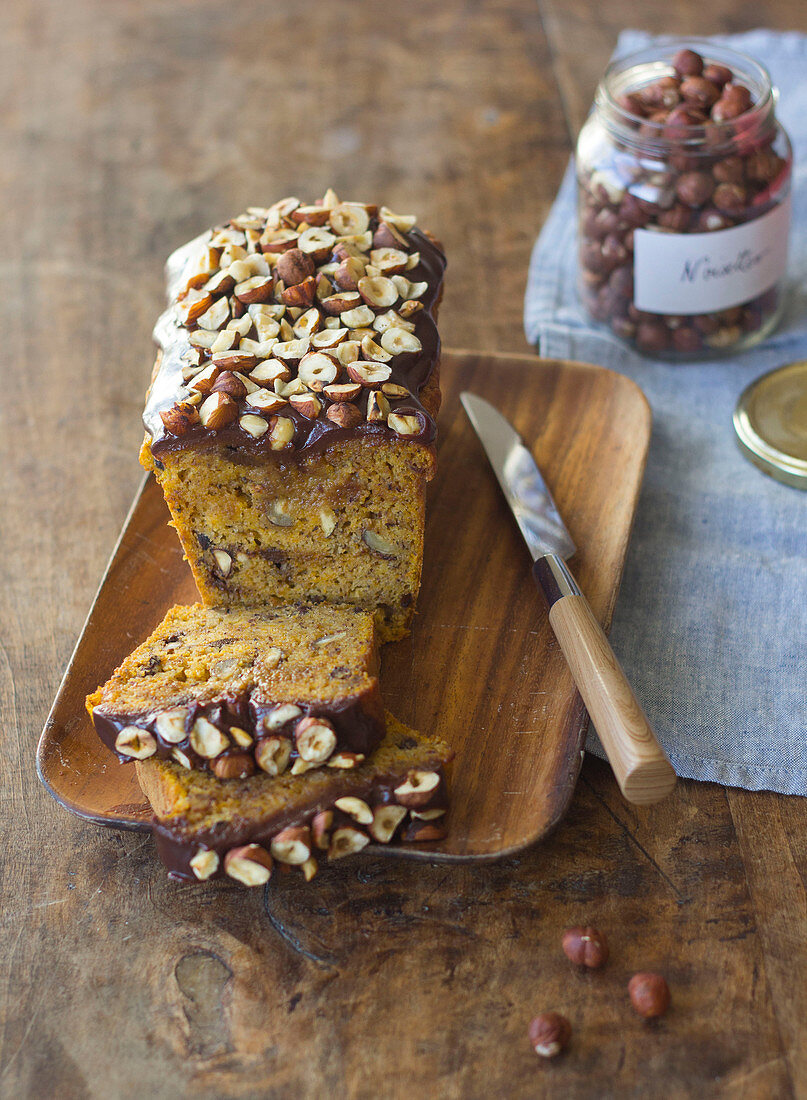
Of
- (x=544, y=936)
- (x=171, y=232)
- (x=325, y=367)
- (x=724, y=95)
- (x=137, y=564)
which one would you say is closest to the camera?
(x=544, y=936)

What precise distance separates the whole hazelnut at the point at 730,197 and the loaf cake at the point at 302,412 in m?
0.75

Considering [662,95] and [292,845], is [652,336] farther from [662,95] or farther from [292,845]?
[292,845]

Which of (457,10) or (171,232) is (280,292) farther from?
(457,10)

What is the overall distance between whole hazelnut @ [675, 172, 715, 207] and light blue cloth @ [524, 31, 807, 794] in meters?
0.46

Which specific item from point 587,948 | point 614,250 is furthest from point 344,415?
point 614,250

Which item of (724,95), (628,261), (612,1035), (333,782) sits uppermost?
(724,95)

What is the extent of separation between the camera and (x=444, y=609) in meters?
2.33

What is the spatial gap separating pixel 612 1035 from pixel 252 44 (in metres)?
3.97

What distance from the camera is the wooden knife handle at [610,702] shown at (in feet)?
5.80

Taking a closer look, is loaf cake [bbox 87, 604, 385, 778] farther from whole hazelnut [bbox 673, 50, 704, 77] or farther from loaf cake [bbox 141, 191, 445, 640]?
whole hazelnut [bbox 673, 50, 704, 77]

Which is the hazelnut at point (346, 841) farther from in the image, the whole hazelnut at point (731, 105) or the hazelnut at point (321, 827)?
the whole hazelnut at point (731, 105)

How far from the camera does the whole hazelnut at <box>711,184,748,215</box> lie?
263cm

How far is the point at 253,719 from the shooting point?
185 centimetres

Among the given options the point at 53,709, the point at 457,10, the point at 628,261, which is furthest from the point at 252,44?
the point at 53,709
